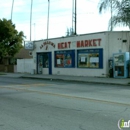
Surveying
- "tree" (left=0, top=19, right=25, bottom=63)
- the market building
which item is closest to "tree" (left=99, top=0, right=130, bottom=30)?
the market building

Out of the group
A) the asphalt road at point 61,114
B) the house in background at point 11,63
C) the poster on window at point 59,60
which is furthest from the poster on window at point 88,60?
the asphalt road at point 61,114

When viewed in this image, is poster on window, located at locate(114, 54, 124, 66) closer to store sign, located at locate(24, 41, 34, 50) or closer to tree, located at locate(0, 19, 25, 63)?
store sign, located at locate(24, 41, 34, 50)

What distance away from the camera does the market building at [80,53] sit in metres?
22.3

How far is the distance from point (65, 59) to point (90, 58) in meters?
3.60

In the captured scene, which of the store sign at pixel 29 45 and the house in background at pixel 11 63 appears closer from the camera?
the store sign at pixel 29 45

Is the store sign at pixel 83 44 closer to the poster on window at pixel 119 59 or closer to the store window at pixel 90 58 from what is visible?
the store window at pixel 90 58

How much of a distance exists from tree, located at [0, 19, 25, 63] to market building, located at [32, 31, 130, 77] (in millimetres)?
10091

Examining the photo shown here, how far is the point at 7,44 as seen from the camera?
39.8m

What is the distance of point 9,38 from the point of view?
3919 cm

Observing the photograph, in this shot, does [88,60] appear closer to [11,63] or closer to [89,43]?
[89,43]

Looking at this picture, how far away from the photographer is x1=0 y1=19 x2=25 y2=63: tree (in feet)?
127

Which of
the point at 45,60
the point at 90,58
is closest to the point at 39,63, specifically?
the point at 45,60

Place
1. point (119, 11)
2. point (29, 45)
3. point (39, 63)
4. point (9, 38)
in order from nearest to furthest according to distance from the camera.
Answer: point (119, 11) → point (39, 63) → point (29, 45) → point (9, 38)

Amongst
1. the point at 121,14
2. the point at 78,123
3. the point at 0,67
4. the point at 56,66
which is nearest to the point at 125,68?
the point at 121,14
